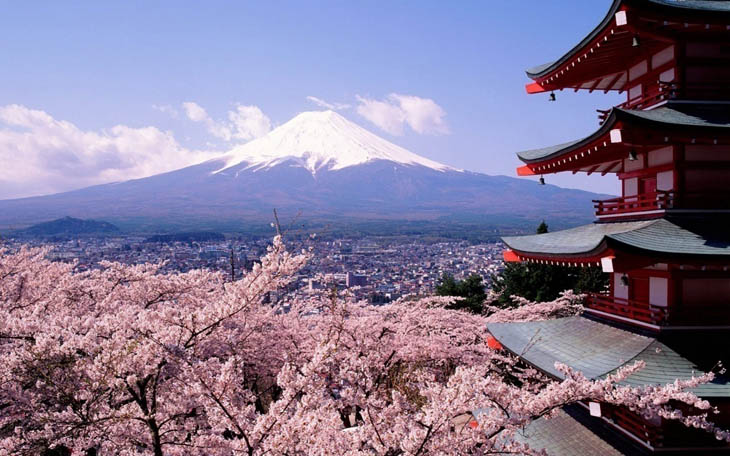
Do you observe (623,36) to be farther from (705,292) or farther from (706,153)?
(705,292)

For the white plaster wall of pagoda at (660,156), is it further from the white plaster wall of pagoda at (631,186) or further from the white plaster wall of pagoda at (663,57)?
the white plaster wall of pagoda at (663,57)

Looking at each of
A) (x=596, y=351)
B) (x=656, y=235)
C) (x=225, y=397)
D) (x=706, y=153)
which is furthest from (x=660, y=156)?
(x=225, y=397)

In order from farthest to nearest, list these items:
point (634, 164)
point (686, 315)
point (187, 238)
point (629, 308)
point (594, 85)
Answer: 1. point (187, 238)
2. point (594, 85)
3. point (634, 164)
4. point (629, 308)
5. point (686, 315)

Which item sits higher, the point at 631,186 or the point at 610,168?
the point at 610,168

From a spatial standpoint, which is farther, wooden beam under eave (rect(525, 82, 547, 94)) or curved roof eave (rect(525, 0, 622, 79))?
wooden beam under eave (rect(525, 82, 547, 94))

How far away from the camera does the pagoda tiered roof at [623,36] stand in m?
6.51

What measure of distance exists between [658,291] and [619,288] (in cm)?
112

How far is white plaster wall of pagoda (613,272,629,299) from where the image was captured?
7.72m

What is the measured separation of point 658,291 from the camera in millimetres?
6809

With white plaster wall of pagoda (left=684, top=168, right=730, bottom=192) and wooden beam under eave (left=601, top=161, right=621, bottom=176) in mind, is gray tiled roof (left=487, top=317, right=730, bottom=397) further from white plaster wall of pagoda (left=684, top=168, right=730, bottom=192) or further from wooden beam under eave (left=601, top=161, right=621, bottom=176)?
wooden beam under eave (left=601, top=161, right=621, bottom=176)

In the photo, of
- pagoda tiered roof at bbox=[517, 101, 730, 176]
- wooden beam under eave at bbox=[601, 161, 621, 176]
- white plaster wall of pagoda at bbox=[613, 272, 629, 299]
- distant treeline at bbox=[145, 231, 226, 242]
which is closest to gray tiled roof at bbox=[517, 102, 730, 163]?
pagoda tiered roof at bbox=[517, 101, 730, 176]

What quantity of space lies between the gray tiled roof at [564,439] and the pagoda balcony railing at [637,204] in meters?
3.17

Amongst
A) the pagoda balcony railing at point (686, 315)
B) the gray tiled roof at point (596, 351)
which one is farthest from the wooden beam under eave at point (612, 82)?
the gray tiled roof at point (596, 351)

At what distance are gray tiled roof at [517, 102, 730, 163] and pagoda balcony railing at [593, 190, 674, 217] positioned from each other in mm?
931
